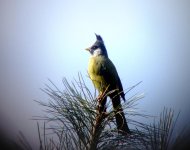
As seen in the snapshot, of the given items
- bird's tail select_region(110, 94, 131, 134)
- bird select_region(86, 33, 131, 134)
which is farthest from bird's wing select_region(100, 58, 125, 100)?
bird's tail select_region(110, 94, 131, 134)

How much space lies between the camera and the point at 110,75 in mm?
1169

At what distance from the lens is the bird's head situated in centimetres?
125

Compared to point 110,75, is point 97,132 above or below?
below

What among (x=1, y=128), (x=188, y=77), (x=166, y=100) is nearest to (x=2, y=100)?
(x=1, y=128)

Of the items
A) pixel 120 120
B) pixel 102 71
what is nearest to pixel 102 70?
pixel 102 71

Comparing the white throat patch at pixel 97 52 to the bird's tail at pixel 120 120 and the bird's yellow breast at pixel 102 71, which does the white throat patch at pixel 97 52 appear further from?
the bird's tail at pixel 120 120

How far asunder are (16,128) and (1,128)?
0.34ft

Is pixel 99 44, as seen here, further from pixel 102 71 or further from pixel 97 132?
pixel 97 132

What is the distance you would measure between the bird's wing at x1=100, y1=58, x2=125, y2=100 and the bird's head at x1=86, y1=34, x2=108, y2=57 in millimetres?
34

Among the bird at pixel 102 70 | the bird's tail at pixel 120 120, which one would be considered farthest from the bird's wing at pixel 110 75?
the bird's tail at pixel 120 120

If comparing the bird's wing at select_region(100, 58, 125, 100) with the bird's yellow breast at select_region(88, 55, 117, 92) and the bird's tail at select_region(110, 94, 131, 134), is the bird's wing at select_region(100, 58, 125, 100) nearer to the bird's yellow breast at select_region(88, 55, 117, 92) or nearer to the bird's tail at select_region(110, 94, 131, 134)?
the bird's yellow breast at select_region(88, 55, 117, 92)

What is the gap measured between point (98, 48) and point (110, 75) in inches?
5.3

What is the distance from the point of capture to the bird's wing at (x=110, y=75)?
3.61ft

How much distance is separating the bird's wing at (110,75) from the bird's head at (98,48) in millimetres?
34
